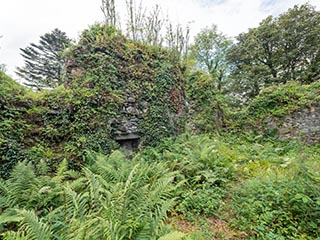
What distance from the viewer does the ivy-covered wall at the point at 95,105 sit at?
3500 millimetres

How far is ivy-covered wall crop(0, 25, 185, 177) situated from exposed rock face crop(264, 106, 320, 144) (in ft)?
13.2

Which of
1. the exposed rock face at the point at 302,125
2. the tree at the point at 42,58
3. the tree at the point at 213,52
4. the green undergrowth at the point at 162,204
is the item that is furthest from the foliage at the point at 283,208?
the tree at the point at 42,58

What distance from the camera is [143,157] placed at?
15.0 feet

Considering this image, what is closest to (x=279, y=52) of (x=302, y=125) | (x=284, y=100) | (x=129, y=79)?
(x=284, y=100)

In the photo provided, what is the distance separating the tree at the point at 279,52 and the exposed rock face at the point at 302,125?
21.1 feet

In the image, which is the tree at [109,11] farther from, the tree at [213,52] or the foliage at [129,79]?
the tree at [213,52]

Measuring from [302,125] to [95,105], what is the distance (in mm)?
7132

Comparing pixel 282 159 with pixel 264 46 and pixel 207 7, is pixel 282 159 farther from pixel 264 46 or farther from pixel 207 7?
pixel 264 46

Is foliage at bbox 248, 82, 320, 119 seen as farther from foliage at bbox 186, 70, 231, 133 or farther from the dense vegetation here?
foliage at bbox 186, 70, 231, 133

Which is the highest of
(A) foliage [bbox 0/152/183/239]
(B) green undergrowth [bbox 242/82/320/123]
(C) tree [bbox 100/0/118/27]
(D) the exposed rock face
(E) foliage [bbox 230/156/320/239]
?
(C) tree [bbox 100/0/118/27]

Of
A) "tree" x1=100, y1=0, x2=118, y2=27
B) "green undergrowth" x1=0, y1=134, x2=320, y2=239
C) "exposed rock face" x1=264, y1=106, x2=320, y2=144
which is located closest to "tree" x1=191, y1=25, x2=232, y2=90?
"exposed rock face" x1=264, y1=106, x2=320, y2=144

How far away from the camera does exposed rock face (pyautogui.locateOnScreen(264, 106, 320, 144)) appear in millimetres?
6789

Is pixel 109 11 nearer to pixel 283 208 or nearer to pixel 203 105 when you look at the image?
pixel 203 105

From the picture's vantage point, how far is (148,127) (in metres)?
5.14
